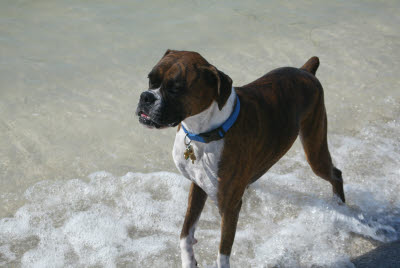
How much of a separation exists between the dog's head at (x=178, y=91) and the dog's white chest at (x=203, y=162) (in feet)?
0.79

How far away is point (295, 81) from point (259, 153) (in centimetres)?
65

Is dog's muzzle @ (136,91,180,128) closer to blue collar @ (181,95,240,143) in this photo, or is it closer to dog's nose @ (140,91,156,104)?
dog's nose @ (140,91,156,104)

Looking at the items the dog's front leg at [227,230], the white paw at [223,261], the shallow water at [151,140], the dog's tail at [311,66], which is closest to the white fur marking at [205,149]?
the dog's front leg at [227,230]

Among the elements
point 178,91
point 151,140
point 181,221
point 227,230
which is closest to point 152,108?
point 178,91

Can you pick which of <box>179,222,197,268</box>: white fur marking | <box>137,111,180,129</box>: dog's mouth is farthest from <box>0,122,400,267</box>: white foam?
<box>137,111,180,129</box>: dog's mouth

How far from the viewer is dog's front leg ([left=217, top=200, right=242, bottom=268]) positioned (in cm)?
285

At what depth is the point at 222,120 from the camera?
2.64m

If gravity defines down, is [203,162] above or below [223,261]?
above

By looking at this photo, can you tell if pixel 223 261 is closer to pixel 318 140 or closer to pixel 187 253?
pixel 187 253

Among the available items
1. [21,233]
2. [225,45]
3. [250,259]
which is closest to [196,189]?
[250,259]

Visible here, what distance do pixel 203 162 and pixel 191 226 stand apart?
1.82ft

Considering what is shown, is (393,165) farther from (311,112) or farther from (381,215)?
(311,112)

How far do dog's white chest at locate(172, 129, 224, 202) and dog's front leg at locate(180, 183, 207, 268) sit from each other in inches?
11.5

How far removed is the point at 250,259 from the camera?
135 inches
